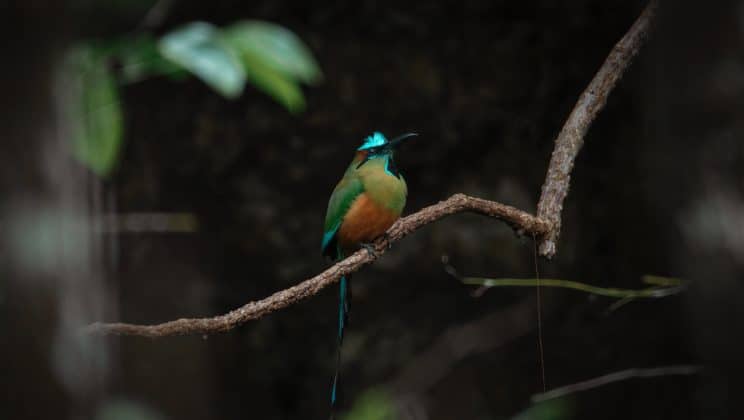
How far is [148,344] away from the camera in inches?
180

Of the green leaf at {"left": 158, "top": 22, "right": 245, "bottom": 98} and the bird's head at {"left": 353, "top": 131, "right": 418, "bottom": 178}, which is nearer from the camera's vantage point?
the green leaf at {"left": 158, "top": 22, "right": 245, "bottom": 98}

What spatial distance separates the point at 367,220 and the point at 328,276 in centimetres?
76

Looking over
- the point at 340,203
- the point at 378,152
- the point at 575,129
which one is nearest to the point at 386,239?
the point at 340,203

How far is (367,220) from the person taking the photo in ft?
10.5

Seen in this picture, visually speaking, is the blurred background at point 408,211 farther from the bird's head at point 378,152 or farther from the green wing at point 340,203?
the green wing at point 340,203

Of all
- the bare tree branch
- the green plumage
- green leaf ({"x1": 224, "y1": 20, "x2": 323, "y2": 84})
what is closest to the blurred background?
the green plumage

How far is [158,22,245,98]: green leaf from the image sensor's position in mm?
1172

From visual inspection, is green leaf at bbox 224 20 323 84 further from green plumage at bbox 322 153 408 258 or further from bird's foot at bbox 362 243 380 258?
green plumage at bbox 322 153 408 258

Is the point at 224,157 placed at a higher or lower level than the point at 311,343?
higher

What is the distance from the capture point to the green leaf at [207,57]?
1172 millimetres

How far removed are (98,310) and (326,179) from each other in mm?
3948

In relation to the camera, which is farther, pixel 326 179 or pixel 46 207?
pixel 326 179

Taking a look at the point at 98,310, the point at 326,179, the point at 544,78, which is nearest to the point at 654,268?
the point at 544,78

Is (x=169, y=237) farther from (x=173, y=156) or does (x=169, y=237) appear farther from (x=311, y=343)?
(x=311, y=343)
